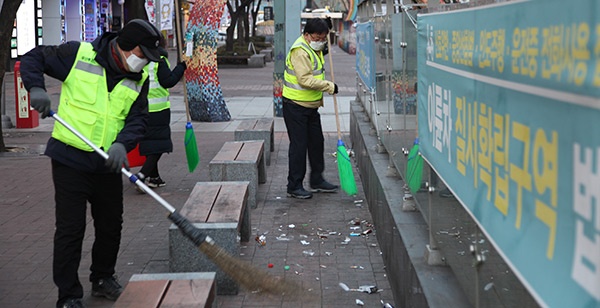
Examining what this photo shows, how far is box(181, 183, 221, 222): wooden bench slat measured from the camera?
607 cm

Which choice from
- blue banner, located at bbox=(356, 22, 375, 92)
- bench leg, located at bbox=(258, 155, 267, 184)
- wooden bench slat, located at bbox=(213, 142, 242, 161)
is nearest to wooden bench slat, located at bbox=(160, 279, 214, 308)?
wooden bench slat, located at bbox=(213, 142, 242, 161)

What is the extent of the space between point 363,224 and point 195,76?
9228mm

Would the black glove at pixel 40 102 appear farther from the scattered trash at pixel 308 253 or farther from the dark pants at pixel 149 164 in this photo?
the dark pants at pixel 149 164

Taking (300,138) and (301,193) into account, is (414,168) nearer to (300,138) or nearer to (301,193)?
(300,138)

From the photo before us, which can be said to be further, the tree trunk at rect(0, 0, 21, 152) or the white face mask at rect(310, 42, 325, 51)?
the tree trunk at rect(0, 0, 21, 152)

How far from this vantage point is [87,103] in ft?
16.8

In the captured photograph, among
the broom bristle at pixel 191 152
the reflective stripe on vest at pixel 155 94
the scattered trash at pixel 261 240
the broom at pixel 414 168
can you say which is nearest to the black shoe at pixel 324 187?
the broom bristle at pixel 191 152

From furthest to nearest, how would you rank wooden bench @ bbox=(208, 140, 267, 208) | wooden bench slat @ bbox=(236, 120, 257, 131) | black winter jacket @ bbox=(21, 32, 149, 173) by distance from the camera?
wooden bench slat @ bbox=(236, 120, 257, 131)
wooden bench @ bbox=(208, 140, 267, 208)
black winter jacket @ bbox=(21, 32, 149, 173)

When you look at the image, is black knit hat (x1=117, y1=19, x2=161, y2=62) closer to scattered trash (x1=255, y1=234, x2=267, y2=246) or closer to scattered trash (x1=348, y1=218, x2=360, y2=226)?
scattered trash (x1=255, y1=234, x2=267, y2=246)

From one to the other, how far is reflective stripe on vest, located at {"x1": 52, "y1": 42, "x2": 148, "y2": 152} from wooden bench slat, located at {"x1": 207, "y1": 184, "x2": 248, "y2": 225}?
1.13 m

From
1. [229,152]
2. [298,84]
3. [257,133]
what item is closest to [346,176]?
[298,84]

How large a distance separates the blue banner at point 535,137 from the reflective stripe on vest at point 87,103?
2.24m

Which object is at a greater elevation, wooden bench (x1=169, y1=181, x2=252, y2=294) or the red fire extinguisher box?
the red fire extinguisher box

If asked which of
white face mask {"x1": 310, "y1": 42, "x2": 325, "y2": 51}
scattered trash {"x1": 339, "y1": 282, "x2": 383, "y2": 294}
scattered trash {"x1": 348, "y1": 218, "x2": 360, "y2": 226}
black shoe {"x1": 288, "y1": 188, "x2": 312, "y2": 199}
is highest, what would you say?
white face mask {"x1": 310, "y1": 42, "x2": 325, "y2": 51}
